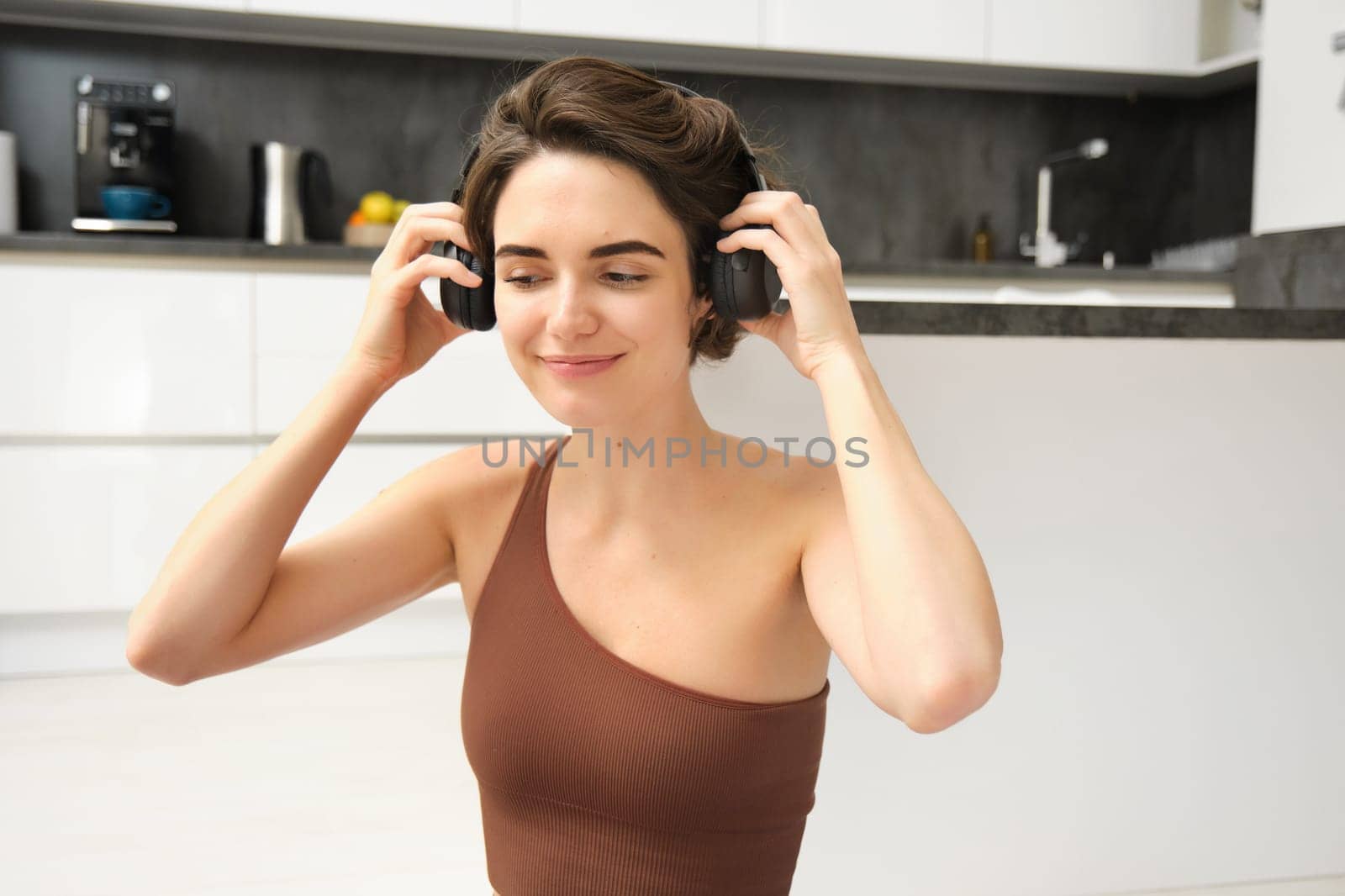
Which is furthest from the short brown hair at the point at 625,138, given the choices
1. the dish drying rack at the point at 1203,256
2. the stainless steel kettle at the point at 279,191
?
the dish drying rack at the point at 1203,256

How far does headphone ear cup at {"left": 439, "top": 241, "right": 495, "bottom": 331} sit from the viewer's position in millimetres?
1095

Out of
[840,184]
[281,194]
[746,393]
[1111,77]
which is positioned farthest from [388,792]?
[1111,77]

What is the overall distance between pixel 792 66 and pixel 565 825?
11.5ft

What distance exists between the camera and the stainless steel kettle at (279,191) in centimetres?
354

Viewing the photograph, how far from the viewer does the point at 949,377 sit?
57.6 inches

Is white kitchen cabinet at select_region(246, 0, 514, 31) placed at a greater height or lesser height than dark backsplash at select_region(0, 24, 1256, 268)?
greater

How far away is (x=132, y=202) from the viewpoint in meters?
3.40

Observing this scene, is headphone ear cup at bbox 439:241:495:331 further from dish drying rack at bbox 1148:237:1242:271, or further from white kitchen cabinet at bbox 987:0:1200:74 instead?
white kitchen cabinet at bbox 987:0:1200:74

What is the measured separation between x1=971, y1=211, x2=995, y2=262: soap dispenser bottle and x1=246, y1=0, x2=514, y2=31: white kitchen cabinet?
1869mm

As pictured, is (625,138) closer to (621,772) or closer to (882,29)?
(621,772)

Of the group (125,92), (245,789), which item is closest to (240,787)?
(245,789)

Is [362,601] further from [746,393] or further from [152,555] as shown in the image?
[152,555]

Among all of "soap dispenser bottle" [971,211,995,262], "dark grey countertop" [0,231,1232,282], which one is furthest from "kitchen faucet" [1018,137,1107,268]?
"dark grey countertop" [0,231,1232,282]

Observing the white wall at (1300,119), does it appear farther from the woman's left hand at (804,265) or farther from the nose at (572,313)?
the nose at (572,313)
